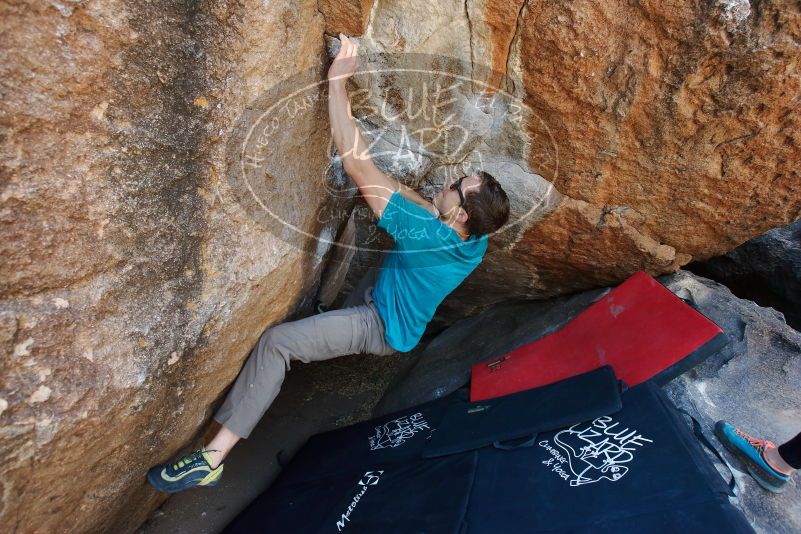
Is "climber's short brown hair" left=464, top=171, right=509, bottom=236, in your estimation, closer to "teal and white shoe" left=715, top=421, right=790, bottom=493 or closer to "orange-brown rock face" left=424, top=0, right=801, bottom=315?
"orange-brown rock face" left=424, top=0, right=801, bottom=315

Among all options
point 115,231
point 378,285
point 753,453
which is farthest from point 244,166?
point 753,453

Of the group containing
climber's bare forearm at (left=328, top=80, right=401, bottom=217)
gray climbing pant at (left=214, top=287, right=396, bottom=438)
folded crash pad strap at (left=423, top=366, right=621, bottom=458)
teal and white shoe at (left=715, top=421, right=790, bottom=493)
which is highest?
climber's bare forearm at (left=328, top=80, right=401, bottom=217)

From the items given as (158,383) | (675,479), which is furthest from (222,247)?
(675,479)

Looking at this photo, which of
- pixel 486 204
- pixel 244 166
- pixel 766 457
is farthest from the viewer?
pixel 486 204

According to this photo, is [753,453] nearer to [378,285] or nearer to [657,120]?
[657,120]

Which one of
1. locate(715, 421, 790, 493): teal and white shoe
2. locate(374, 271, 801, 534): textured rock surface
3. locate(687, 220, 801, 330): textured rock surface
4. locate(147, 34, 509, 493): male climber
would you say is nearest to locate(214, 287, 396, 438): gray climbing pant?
locate(147, 34, 509, 493): male climber

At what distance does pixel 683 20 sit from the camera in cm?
181

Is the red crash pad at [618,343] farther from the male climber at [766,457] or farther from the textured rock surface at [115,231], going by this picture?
the textured rock surface at [115,231]

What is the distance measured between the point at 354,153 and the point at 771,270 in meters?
2.79

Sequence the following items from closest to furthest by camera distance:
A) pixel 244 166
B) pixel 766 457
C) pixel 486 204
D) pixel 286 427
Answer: pixel 244 166, pixel 766 457, pixel 486 204, pixel 286 427

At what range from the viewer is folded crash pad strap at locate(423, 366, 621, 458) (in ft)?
7.06

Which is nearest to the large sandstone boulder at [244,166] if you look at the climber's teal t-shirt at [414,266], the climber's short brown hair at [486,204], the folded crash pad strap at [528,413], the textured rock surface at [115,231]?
the textured rock surface at [115,231]

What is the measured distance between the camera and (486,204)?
223 cm

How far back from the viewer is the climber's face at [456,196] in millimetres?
2219
